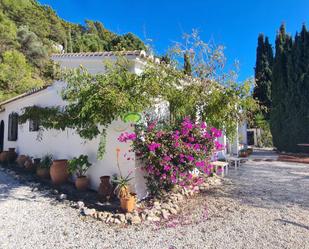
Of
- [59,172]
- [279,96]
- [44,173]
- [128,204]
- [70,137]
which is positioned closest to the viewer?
[128,204]

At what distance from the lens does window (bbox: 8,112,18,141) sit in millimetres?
18422

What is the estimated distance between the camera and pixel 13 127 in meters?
18.8

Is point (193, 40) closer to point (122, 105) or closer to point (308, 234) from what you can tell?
point (122, 105)

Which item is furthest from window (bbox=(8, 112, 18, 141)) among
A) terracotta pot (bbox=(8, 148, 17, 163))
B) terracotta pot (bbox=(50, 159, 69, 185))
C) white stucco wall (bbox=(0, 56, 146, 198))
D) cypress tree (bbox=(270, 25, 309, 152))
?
cypress tree (bbox=(270, 25, 309, 152))

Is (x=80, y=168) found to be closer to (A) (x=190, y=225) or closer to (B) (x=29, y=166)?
(A) (x=190, y=225)

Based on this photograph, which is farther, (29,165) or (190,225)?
(29,165)

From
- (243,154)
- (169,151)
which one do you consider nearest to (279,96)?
(243,154)

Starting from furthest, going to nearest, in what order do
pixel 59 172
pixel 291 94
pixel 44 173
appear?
pixel 291 94 → pixel 44 173 → pixel 59 172

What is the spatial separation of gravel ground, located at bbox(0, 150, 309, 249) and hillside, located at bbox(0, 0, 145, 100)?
10.0 metres

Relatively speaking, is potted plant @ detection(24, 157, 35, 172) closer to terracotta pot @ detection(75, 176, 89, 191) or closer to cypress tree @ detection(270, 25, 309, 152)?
terracotta pot @ detection(75, 176, 89, 191)

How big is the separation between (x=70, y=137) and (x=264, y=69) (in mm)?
31890

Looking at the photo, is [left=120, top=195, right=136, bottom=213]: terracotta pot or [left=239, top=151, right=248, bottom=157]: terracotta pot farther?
[left=239, top=151, right=248, bottom=157]: terracotta pot

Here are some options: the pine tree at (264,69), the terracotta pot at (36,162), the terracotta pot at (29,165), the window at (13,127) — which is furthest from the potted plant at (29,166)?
the pine tree at (264,69)

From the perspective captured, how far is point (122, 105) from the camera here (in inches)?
313
